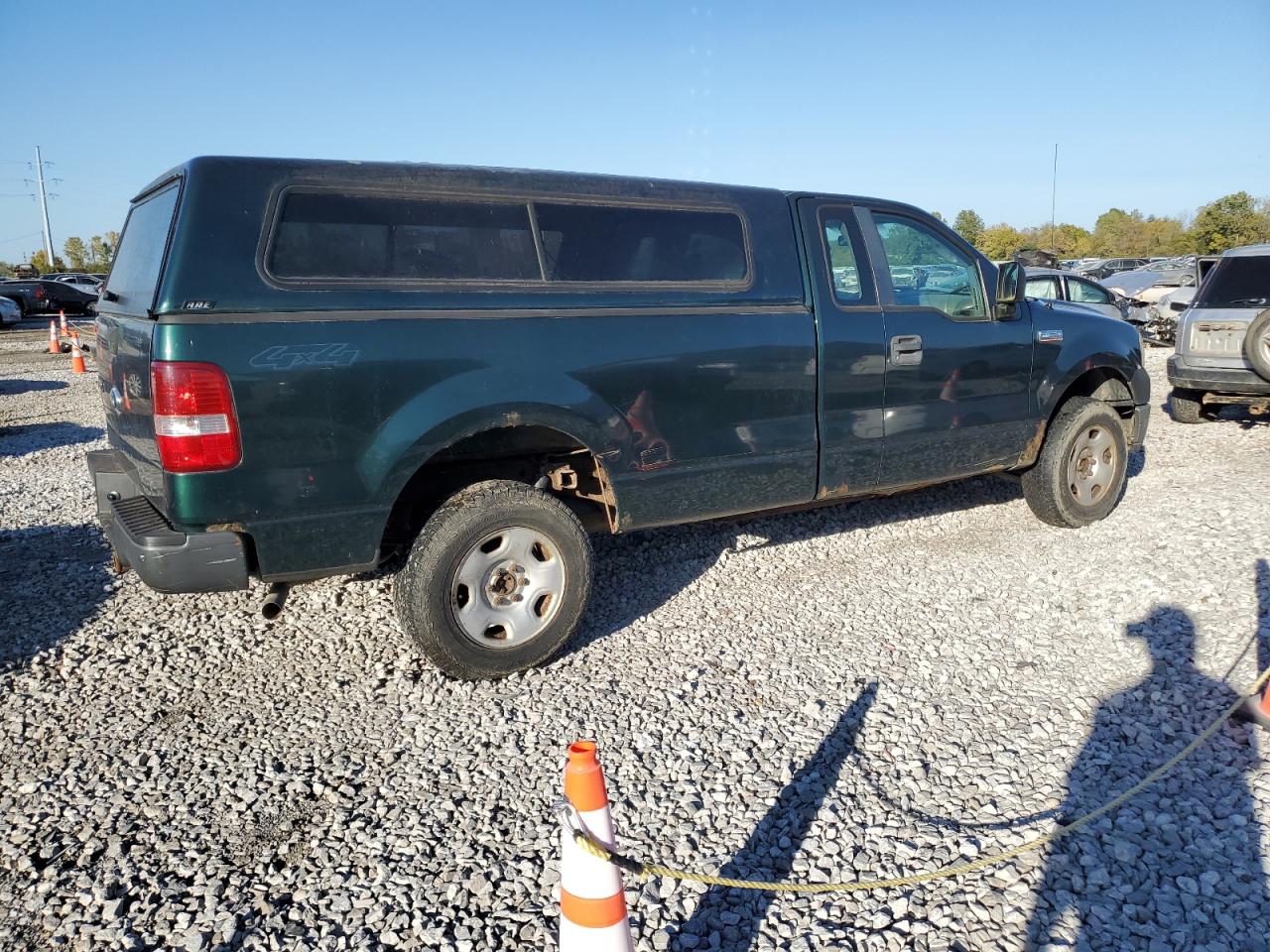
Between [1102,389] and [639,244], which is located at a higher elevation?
[639,244]

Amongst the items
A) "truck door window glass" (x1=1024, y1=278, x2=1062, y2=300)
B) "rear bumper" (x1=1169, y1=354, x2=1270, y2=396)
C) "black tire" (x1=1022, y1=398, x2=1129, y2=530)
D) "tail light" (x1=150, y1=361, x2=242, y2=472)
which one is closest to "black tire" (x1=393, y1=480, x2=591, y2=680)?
"tail light" (x1=150, y1=361, x2=242, y2=472)

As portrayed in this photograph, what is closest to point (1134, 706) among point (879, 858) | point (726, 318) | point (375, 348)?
point (879, 858)

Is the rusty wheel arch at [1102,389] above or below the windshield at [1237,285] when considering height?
below

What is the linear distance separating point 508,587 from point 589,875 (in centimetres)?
209

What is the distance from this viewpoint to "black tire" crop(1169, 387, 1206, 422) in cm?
945

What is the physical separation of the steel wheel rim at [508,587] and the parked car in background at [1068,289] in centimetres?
861

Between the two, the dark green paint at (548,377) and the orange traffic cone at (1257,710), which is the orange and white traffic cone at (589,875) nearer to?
the dark green paint at (548,377)

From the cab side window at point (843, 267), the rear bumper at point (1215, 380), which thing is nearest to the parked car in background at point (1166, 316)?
the rear bumper at point (1215, 380)

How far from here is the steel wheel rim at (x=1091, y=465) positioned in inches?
224

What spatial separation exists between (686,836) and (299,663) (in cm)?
212

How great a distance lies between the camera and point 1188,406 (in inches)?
374

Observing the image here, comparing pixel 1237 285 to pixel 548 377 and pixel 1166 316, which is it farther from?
pixel 548 377

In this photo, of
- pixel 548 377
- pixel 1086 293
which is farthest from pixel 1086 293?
pixel 548 377

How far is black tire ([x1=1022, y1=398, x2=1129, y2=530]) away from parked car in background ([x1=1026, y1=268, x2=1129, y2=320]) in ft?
16.9
